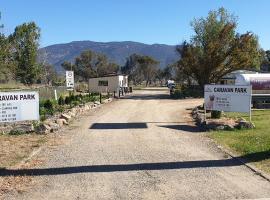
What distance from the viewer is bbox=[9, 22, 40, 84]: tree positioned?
304 feet

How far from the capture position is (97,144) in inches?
671

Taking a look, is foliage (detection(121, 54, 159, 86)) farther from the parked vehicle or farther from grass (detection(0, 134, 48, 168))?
grass (detection(0, 134, 48, 168))

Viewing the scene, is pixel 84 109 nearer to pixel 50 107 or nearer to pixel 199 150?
pixel 50 107

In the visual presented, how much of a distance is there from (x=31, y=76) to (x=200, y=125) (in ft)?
248

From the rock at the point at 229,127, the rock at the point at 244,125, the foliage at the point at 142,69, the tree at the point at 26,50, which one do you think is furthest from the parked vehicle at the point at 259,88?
the foliage at the point at 142,69

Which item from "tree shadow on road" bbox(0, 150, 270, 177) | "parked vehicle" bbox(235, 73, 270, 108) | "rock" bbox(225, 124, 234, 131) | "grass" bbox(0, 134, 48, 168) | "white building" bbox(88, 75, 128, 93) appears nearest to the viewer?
"tree shadow on road" bbox(0, 150, 270, 177)

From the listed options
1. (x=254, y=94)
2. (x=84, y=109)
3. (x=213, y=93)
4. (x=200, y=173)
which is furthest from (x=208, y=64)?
(x=200, y=173)

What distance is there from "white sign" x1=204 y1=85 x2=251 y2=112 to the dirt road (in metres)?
4.06

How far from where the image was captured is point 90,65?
13100 centimetres

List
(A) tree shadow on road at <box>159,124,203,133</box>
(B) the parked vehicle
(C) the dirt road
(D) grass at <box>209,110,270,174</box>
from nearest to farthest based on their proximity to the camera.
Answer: (C) the dirt road → (D) grass at <box>209,110,270,174</box> → (A) tree shadow on road at <box>159,124,203,133</box> → (B) the parked vehicle

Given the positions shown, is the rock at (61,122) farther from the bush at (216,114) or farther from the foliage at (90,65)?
the foliage at (90,65)

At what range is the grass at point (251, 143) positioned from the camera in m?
13.5

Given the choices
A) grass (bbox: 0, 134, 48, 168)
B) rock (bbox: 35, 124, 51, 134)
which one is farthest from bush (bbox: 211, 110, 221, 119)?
grass (bbox: 0, 134, 48, 168)

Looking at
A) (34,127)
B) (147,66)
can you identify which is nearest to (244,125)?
(34,127)
